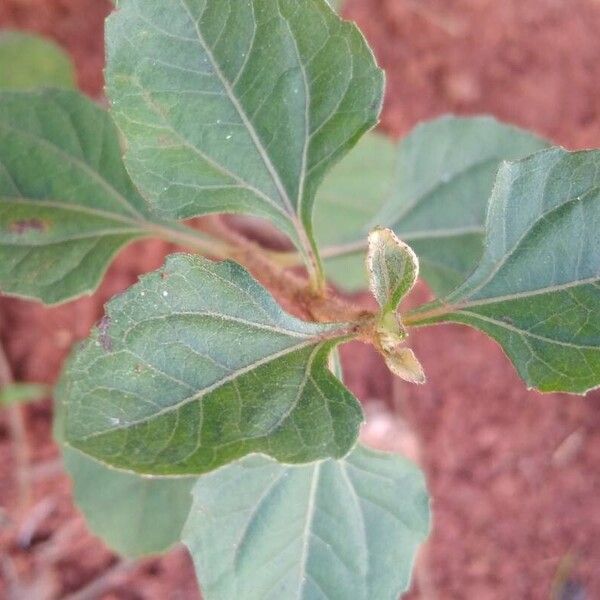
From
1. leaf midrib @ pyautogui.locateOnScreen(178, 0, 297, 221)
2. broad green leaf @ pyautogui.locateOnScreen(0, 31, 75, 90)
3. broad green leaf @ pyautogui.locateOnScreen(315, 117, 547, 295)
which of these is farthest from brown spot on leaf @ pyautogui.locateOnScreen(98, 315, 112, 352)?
broad green leaf @ pyautogui.locateOnScreen(0, 31, 75, 90)

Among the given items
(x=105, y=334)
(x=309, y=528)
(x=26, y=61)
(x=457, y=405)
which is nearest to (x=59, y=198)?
(x=105, y=334)

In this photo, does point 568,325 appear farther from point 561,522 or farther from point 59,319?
point 561,522

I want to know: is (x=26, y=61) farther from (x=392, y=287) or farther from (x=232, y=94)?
(x=392, y=287)

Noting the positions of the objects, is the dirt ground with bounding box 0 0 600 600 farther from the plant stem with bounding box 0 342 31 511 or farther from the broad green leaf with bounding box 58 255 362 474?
the broad green leaf with bounding box 58 255 362 474

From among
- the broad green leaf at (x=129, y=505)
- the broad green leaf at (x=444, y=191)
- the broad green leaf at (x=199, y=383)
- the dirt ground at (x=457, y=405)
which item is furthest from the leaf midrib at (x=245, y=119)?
the dirt ground at (x=457, y=405)

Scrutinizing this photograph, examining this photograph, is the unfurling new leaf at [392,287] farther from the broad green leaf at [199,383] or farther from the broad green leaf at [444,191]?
the broad green leaf at [444,191]

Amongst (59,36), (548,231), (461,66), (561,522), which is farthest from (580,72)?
(548,231)
